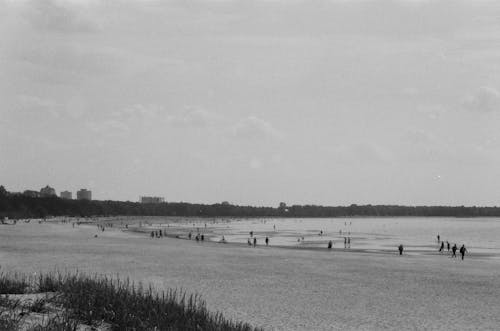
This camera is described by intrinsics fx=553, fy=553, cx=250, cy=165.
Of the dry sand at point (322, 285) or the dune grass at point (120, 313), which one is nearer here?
the dune grass at point (120, 313)

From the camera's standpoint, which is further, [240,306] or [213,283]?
[213,283]

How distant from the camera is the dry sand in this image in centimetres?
2098

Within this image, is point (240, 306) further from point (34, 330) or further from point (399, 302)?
point (34, 330)

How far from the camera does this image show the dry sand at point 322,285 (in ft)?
68.8

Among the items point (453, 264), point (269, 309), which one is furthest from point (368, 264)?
point (269, 309)

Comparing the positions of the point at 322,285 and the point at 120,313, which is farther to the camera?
the point at 322,285

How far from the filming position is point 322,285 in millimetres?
30328

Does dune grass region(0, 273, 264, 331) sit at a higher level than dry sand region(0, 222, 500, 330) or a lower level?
higher

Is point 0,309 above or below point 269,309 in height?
above

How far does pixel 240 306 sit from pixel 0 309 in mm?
13020

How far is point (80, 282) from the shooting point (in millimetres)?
14664

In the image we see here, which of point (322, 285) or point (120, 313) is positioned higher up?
point (120, 313)

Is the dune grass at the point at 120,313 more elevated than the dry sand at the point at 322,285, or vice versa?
the dune grass at the point at 120,313

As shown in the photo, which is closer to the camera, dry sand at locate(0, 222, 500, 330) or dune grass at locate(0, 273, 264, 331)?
dune grass at locate(0, 273, 264, 331)
